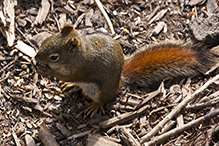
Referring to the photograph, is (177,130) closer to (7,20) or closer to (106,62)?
(106,62)

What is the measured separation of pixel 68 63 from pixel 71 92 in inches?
28.6

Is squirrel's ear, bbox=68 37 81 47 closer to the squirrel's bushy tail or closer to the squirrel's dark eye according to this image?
the squirrel's dark eye

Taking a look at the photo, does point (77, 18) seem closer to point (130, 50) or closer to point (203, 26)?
point (130, 50)

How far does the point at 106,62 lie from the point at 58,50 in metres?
0.61

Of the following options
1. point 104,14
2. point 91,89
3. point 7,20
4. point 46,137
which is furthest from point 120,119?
point 7,20

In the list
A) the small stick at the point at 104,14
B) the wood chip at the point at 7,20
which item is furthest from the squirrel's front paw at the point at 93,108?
the wood chip at the point at 7,20

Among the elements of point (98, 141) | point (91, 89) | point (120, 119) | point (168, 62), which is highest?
point (168, 62)

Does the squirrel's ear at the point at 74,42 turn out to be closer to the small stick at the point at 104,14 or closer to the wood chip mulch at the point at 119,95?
the wood chip mulch at the point at 119,95

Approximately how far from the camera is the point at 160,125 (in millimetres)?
3281

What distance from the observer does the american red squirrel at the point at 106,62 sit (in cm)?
315

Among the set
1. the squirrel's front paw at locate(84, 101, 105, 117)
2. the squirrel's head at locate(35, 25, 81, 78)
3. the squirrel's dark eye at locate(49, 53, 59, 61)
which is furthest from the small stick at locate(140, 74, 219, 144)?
the squirrel's dark eye at locate(49, 53, 59, 61)

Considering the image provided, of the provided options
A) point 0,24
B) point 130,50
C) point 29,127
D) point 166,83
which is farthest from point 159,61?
point 0,24

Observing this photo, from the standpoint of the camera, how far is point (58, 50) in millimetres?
3113

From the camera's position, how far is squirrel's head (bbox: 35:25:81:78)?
310 centimetres
